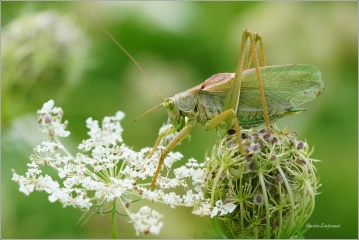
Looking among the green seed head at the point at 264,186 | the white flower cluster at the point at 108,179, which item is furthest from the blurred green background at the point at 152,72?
the green seed head at the point at 264,186

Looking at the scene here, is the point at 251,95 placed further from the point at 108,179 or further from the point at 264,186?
the point at 108,179

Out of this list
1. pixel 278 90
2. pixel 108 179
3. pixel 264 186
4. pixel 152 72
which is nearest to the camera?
pixel 264 186

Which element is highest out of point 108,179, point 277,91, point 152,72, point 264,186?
point 152,72

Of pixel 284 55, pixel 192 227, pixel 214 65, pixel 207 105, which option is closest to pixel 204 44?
pixel 214 65

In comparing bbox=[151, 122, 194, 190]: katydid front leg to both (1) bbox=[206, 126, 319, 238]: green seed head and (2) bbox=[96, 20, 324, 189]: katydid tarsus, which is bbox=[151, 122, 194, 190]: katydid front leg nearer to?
(2) bbox=[96, 20, 324, 189]: katydid tarsus

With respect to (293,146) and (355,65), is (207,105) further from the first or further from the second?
(355,65)

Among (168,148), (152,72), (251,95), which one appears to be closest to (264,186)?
(168,148)

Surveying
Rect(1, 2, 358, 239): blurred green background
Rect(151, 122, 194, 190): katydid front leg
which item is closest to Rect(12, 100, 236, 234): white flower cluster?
Rect(151, 122, 194, 190): katydid front leg
